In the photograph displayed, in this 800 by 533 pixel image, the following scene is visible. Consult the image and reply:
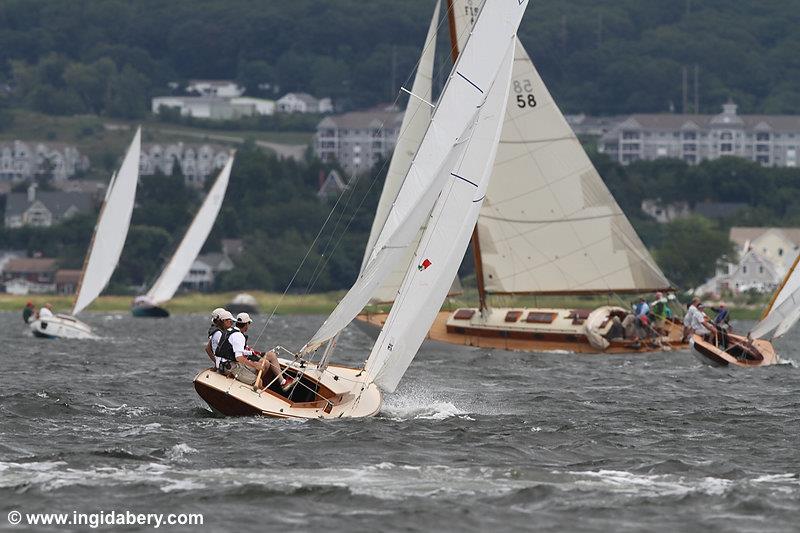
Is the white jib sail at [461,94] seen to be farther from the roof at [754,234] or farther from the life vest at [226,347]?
the roof at [754,234]

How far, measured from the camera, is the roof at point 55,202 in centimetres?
18550

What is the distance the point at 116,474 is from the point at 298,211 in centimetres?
14159

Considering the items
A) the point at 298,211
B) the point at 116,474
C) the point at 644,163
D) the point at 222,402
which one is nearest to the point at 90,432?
the point at 222,402

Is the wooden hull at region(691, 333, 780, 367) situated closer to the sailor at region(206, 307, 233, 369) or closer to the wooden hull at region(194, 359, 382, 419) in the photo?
the wooden hull at region(194, 359, 382, 419)

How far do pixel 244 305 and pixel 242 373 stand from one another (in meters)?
99.7

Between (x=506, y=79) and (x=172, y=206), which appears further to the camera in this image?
(x=172, y=206)

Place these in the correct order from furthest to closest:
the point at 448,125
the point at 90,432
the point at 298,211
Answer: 1. the point at 298,211
2. the point at 448,125
3. the point at 90,432

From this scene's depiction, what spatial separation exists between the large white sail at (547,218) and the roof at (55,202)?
137201 mm

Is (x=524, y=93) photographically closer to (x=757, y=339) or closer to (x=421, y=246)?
(x=757, y=339)

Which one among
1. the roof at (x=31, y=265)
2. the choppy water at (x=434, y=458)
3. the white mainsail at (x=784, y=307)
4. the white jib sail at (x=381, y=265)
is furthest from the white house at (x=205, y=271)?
the white jib sail at (x=381, y=265)

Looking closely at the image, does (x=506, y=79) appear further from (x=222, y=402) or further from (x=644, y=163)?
(x=644, y=163)

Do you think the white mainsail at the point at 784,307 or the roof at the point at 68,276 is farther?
the roof at the point at 68,276

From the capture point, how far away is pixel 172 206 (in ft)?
552

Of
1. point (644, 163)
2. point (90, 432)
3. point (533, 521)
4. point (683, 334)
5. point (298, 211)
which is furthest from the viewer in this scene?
point (644, 163)
